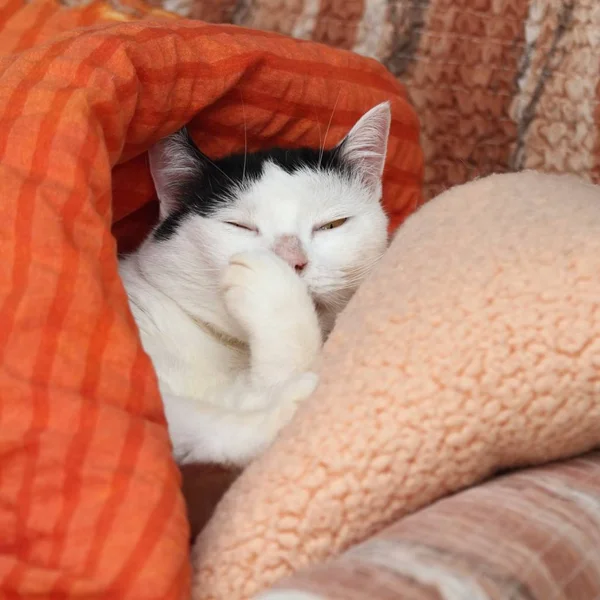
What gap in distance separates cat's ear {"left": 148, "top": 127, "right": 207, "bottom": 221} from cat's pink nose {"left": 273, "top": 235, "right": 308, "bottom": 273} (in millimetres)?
249

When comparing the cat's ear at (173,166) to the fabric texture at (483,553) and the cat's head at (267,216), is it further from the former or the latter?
the fabric texture at (483,553)

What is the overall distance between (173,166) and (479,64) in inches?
28.8

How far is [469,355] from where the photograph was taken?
0.78 metres

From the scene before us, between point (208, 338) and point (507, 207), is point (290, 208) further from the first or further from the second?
point (507, 207)

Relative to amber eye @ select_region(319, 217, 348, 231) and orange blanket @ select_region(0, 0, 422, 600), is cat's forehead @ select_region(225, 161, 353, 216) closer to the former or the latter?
amber eye @ select_region(319, 217, 348, 231)

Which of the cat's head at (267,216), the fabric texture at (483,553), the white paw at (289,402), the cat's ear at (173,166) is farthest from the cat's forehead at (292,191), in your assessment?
the fabric texture at (483,553)

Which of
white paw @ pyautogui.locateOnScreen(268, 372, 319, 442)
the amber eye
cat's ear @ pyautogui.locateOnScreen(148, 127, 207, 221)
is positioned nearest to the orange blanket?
cat's ear @ pyautogui.locateOnScreen(148, 127, 207, 221)

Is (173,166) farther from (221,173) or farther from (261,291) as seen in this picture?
(261,291)

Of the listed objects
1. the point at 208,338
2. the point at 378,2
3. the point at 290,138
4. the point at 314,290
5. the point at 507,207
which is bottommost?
the point at 208,338

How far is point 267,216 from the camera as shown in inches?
46.4

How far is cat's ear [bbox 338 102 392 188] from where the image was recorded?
1.31 meters

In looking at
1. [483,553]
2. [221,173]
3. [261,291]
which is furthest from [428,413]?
[221,173]

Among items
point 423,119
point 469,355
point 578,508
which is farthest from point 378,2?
point 578,508

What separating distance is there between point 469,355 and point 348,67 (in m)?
0.80
